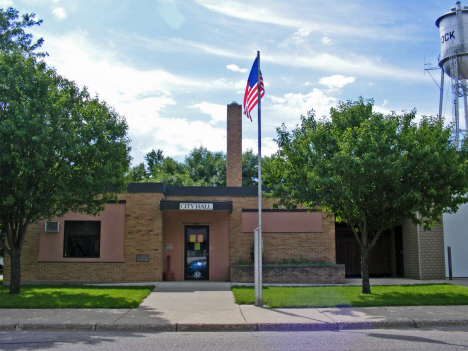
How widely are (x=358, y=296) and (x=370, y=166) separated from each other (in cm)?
374

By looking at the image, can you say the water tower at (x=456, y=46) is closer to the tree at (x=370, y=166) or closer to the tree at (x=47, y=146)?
the tree at (x=370, y=166)

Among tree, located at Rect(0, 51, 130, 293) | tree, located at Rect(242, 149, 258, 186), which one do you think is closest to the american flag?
tree, located at Rect(0, 51, 130, 293)

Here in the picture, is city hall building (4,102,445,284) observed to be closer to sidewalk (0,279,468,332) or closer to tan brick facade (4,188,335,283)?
tan brick facade (4,188,335,283)

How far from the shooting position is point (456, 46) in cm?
2533

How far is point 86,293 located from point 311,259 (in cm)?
908

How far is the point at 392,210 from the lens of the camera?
13.7 metres

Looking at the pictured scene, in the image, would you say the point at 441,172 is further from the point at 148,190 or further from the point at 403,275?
the point at 148,190

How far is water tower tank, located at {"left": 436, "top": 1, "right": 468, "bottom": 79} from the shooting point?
25312 millimetres

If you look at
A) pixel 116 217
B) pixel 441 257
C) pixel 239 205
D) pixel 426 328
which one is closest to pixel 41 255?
pixel 116 217

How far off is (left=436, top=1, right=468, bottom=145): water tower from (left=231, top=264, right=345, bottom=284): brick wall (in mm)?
12828

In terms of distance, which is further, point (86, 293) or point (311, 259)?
point (311, 259)

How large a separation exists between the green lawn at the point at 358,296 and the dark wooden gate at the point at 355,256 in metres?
5.15

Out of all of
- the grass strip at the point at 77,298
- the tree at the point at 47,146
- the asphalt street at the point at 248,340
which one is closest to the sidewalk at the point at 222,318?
the asphalt street at the point at 248,340

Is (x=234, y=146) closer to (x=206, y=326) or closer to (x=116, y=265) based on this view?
(x=116, y=265)
